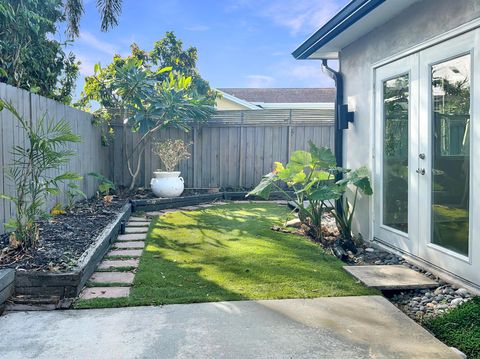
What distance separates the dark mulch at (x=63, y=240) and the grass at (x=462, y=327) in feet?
9.03

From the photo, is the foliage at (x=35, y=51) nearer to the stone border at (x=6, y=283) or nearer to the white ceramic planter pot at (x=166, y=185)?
the white ceramic planter pot at (x=166, y=185)

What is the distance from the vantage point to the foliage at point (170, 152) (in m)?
8.38

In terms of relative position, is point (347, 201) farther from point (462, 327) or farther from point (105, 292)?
point (105, 292)

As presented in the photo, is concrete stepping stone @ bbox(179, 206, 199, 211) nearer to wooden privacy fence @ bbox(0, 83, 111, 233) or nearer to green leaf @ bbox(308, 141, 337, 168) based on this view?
wooden privacy fence @ bbox(0, 83, 111, 233)

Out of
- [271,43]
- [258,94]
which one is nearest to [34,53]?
[271,43]

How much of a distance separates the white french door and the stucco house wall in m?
0.15

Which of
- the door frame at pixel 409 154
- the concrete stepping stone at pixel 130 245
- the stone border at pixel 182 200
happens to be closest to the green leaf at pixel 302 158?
the door frame at pixel 409 154

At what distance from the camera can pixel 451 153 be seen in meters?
3.44

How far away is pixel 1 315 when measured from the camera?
279cm

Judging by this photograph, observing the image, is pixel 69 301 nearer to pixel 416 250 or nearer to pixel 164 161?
pixel 416 250

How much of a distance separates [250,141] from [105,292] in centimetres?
661

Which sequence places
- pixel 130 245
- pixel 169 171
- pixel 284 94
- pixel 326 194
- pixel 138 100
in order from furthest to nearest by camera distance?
pixel 284 94 → pixel 169 171 → pixel 138 100 → pixel 130 245 → pixel 326 194

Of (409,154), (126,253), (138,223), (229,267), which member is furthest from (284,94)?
(229,267)

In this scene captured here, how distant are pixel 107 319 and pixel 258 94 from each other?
18022mm
